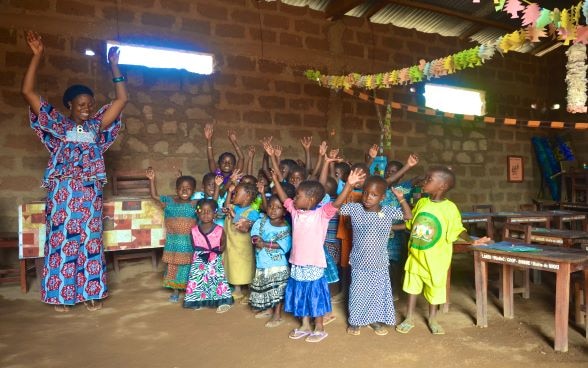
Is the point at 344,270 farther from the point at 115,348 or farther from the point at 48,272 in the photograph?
the point at 48,272

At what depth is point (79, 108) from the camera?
144 inches

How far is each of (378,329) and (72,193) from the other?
265 centimetres

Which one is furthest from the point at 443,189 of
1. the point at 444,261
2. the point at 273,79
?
the point at 273,79

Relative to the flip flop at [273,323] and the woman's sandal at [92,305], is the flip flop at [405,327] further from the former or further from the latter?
the woman's sandal at [92,305]

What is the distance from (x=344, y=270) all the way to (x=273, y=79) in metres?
3.24

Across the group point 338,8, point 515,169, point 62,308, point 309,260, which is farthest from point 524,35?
point 515,169

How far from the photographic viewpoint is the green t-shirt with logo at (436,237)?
325 cm

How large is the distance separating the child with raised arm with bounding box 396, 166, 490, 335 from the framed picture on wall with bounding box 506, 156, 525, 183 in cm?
571

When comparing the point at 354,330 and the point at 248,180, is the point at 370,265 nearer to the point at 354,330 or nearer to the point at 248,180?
the point at 354,330

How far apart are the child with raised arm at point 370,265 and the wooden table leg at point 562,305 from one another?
1.07 metres

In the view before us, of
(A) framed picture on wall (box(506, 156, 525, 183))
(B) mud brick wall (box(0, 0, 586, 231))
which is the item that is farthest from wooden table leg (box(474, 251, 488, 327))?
(A) framed picture on wall (box(506, 156, 525, 183))

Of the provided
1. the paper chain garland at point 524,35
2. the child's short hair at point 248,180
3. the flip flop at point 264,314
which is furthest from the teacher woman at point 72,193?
the paper chain garland at point 524,35

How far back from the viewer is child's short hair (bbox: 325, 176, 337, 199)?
4.01m

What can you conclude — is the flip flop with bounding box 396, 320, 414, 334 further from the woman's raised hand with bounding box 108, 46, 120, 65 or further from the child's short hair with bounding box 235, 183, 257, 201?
the woman's raised hand with bounding box 108, 46, 120, 65
